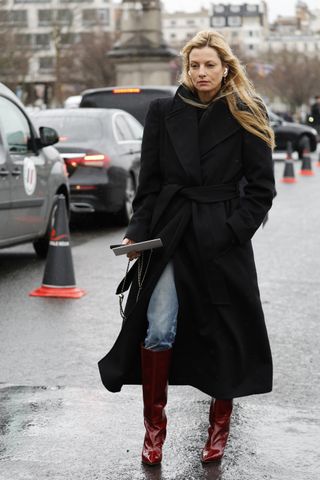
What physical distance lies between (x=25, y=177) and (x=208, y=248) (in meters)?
5.84

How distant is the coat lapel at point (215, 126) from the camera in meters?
4.46

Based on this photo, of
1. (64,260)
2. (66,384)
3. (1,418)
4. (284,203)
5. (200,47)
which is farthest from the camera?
(284,203)

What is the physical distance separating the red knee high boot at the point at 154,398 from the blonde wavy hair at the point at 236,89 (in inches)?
39.6

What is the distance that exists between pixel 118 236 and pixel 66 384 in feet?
24.4

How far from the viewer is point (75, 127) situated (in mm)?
14281

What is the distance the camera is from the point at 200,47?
4.43 m

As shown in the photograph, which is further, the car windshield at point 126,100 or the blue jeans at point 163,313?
the car windshield at point 126,100

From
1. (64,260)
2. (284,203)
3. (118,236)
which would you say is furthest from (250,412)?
(284,203)

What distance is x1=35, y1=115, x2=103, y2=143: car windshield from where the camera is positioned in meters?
14.1

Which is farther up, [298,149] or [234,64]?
[234,64]

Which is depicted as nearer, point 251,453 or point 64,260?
point 251,453

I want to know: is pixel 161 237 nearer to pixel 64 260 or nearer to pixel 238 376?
pixel 238 376

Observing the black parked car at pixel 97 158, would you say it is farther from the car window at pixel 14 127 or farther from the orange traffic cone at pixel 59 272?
the orange traffic cone at pixel 59 272

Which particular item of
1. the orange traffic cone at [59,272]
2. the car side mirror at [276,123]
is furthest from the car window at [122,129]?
the car side mirror at [276,123]
